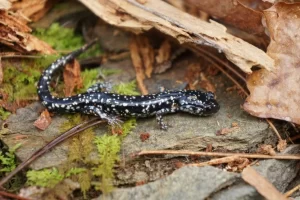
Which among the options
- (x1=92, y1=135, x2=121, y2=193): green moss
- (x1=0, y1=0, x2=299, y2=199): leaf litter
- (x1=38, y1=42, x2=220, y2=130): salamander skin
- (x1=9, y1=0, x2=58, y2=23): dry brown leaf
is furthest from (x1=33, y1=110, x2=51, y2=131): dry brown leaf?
(x1=9, y1=0, x2=58, y2=23): dry brown leaf

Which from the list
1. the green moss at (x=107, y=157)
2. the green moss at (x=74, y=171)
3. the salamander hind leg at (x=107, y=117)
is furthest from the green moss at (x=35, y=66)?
the green moss at (x=74, y=171)

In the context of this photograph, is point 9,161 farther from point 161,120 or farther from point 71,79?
point 161,120

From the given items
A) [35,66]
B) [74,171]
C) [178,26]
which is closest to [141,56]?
[178,26]

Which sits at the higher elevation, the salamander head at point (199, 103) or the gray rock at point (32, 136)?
the salamander head at point (199, 103)

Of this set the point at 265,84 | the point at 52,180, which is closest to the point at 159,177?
the point at 52,180

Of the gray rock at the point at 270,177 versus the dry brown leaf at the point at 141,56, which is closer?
the gray rock at the point at 270,177

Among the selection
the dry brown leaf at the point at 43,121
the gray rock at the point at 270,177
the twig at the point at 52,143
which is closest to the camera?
the gray rock at the point at 270,177

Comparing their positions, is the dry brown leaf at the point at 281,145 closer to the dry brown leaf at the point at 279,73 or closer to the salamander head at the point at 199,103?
the dry brown leaf at the point at 279,73
